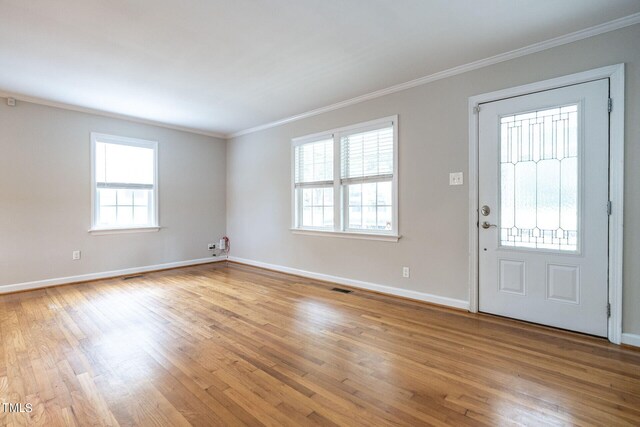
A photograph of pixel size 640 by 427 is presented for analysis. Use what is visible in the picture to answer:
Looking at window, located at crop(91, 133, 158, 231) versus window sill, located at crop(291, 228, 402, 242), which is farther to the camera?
window, located at crop(91, 133, 158, 231)

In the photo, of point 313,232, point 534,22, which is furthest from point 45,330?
point 534,22

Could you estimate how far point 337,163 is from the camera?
4625mm

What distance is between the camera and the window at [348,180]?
4.08 metres

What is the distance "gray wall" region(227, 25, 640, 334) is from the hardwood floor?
58 cm

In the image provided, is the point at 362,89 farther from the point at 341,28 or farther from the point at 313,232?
Answer: the point at 313,232

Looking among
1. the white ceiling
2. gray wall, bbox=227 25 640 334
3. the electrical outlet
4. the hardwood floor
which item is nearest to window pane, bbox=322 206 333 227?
gray wall, bbox=227 25 640 334

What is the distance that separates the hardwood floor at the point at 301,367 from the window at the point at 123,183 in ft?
6.02

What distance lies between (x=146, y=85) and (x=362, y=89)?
2.77 m

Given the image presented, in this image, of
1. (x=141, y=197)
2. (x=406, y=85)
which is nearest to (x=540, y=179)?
(x=406, y=85)

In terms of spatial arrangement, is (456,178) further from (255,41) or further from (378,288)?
(255,41)

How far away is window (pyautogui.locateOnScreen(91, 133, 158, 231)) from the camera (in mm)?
4961

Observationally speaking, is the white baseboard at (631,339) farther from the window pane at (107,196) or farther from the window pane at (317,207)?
the window pane at (107,196)

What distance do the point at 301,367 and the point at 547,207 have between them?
2701 mm

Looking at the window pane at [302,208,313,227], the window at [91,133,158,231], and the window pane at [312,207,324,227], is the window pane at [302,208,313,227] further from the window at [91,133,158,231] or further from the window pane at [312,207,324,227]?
the window at [91,133,158,231]
